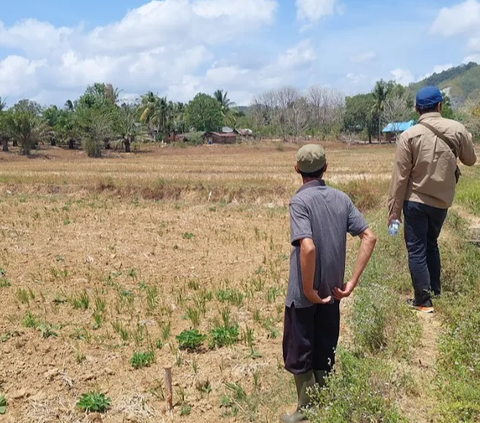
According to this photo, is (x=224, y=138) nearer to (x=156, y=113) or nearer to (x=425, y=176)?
(x=156, y=113)

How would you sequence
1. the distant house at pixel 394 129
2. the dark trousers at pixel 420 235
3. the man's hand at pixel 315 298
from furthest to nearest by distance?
the distant house at pixel 394 129 → the dark trousers at pixel 420 235 → the man's hand at pixel 315 298

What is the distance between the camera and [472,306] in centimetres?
392

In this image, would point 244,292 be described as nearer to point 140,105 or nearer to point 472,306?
point 472,306

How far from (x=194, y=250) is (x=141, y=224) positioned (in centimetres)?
296

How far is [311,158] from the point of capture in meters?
2.90

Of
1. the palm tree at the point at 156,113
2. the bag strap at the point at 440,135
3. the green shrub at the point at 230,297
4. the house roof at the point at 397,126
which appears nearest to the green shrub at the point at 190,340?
the green shrub at the point at 230,297

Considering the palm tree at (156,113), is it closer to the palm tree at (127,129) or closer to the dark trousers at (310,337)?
the palm tree at (127,129)

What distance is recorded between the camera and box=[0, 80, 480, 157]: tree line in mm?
44812

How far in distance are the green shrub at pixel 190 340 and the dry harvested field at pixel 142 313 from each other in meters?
0.07

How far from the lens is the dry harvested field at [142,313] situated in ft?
12.5

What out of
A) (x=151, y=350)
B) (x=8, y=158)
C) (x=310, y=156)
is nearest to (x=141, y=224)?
(x=151, y=350)

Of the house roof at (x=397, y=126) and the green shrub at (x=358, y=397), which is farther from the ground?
the house roof at (x=397, y=126)

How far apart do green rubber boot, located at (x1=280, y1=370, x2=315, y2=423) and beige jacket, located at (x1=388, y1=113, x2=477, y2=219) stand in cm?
218

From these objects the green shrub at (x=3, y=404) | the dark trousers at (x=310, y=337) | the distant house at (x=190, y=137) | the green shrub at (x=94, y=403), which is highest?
the distant house at (x=190, y=137)
